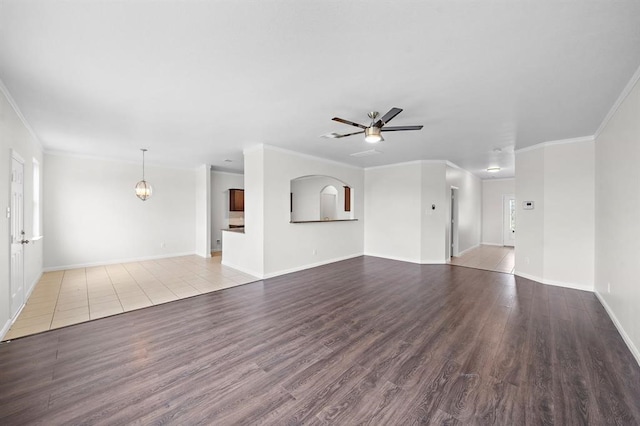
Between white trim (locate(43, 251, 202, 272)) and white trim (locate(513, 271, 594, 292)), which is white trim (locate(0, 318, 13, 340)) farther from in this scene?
white trim (locate(513, 271, 594, 292))

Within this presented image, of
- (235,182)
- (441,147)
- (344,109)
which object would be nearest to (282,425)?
(344,109)

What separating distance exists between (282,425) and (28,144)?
5.36m

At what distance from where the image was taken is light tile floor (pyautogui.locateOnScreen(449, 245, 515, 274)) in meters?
6.02

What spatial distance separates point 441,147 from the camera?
16.8 ft

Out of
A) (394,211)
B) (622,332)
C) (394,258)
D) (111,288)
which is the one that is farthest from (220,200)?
(622,332)

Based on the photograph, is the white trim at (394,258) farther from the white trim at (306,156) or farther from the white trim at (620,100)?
the white trim at (620,100)

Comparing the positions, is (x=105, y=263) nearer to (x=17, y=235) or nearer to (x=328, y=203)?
(x=17, y=235)

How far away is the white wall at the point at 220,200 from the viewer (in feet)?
26.7

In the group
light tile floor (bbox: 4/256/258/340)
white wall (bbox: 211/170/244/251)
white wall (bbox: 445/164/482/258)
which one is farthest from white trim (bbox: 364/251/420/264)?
white wall (bbox: 211/170/244/251)

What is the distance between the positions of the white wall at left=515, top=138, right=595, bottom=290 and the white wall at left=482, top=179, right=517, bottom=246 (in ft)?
17.0

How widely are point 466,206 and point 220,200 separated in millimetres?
7869

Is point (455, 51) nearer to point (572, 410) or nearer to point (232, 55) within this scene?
point (232, 55)

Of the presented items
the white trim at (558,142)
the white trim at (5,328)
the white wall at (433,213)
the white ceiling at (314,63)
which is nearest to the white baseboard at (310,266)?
the white wall at (433,213)

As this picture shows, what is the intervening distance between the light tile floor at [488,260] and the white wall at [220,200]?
6.80 metres
